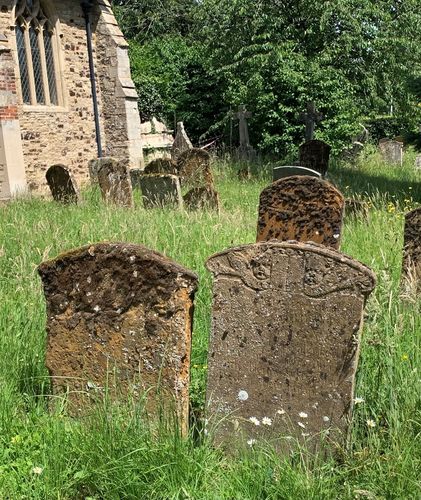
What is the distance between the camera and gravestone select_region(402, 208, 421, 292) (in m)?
4.27

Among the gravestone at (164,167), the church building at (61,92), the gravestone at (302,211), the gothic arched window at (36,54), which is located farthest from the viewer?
the gothic arched window at (36,54)

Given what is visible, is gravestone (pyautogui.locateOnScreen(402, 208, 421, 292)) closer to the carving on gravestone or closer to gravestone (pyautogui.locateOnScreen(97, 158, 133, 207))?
gravestone (pyautogui.locateOnScreen(97, 158, 133, 207))

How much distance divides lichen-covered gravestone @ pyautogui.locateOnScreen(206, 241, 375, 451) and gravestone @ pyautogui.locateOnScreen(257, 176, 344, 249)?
1884 mm

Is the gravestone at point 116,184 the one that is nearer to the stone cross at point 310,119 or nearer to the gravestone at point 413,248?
the gravestone at point 413,248

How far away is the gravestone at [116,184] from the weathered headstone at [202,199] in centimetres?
141

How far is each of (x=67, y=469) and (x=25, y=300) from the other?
229 centimetres

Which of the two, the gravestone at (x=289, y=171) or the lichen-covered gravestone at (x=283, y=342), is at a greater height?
the gravestone at (x=289, y=171)

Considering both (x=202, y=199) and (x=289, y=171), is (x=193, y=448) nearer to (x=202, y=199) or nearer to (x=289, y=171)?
(x=289, y=171)

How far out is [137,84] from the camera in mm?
24953

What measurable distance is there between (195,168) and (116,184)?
1.66 m

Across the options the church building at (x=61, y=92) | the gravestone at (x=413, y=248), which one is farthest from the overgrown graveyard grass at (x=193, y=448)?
the church building at (x=61, y=92)

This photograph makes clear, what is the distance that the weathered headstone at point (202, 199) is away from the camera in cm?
923

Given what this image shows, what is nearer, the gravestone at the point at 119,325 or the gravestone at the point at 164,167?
the gravestone at the point at 119,325

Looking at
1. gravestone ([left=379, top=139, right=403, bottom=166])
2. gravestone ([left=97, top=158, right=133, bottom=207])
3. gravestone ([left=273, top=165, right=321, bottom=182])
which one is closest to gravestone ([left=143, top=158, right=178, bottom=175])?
gravestone ([left=97, top=158, right=133, bottom=207])
